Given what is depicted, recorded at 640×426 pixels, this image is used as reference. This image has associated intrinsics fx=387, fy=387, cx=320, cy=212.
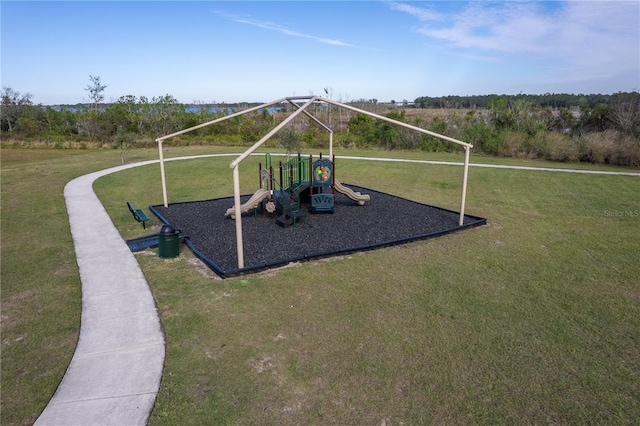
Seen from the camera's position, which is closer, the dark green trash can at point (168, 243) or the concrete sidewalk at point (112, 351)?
the concrete sidewalk at point (112, 351)

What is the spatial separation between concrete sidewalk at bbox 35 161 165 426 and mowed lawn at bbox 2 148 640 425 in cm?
16

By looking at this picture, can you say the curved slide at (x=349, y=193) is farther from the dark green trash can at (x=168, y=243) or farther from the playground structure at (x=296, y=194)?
the dark green trash can at (x=168, y=243)

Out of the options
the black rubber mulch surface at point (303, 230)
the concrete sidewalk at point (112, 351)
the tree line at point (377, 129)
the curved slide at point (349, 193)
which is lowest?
the concrete sidewalk at point (112, 351)

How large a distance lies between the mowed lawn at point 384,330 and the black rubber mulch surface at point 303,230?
16.7 inches

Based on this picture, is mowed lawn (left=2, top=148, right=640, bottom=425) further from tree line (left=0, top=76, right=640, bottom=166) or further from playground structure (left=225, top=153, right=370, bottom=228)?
tree line (left=0, top=76, right=640, bottom=166)

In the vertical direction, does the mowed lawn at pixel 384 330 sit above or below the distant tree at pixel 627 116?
below

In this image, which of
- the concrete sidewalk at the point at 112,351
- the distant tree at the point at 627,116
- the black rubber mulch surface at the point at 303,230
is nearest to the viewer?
the concrete sidewalk at the point at 112,351

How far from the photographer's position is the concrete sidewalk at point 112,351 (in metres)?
3.79

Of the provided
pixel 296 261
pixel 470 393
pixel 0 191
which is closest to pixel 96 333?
pixel 296 261

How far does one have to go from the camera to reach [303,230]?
Result: 9344 millimetres

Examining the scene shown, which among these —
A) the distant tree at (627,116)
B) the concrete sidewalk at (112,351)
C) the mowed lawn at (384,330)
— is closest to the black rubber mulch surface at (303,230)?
the mowed lawn at (384,330)

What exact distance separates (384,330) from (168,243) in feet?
15.3

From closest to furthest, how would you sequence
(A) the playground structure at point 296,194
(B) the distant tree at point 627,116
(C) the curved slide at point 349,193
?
1. (A) the playground structure at point 296,194
2. (C) the curved slide at point 349,193
3. (B) the distant tree at point 627,116

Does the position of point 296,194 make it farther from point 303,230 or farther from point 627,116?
point 627,116
